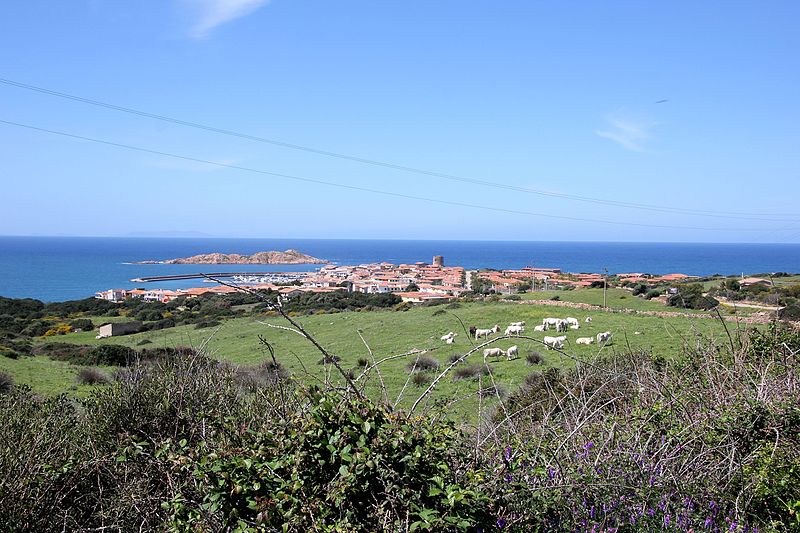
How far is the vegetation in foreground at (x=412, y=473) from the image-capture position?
2895 mm

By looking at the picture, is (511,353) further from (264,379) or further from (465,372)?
(264,379)

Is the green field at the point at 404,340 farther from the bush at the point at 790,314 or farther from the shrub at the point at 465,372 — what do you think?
the bush at the point at 790,314

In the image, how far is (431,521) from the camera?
8.64 ft

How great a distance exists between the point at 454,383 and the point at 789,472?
45.8 ft

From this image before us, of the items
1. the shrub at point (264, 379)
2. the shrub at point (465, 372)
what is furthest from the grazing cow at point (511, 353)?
the shrub at point (264, 379)

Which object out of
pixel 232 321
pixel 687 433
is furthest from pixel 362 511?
pixel 232 321

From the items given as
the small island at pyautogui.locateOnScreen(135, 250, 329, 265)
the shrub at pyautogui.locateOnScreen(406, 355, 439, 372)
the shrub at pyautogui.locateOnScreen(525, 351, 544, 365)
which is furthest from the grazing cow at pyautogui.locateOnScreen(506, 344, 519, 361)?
the small island at pyautogui.locateOnScreen(135, 250, 329, 265)

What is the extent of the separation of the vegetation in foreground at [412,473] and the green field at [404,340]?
8.75 m

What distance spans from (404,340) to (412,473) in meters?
25.7

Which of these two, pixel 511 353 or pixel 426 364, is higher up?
pixel 511 353

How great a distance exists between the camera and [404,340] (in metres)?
28.5

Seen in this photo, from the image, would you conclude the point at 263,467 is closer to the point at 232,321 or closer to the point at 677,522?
the point at 677,522

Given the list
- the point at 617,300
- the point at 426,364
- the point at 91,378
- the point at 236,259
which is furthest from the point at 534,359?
the point at 236,259

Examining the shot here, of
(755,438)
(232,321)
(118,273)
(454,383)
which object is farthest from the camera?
(118,273)
